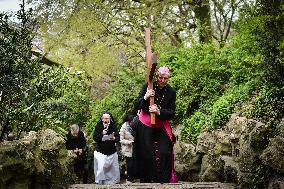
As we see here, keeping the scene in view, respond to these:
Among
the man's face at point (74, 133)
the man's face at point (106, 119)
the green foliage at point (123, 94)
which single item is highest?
the green foliage at point (123, 94)

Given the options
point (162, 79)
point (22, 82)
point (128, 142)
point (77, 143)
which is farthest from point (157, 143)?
point (77, 143)

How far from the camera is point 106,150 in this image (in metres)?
12.2

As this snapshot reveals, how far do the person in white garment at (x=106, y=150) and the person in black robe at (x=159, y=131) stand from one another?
2.78 m

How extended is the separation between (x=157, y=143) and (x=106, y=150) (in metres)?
3.39

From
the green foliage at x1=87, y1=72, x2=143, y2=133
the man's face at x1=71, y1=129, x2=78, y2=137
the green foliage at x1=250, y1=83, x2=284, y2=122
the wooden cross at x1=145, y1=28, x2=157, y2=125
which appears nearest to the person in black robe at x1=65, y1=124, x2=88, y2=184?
the man's face at x1=71, y1=129, x2=78, y2=137

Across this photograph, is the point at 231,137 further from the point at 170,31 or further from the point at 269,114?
the point at 170,31

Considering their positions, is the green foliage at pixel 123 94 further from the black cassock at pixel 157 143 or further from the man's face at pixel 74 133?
the black cassock at pixel 157 143

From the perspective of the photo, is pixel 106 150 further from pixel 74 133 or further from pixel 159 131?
pixel 159 131

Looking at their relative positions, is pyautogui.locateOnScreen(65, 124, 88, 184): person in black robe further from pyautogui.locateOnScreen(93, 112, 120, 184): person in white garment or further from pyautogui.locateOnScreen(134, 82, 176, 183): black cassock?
pyautogui.locateOnScreen(134, 82, 176, 183): black cassock

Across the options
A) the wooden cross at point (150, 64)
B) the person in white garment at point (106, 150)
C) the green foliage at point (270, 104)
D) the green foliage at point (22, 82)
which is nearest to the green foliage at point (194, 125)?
the person in white garment at point (106, 150)

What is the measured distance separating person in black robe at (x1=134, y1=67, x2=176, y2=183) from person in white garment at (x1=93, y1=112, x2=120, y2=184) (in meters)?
2.78

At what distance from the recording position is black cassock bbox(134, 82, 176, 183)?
8750mm

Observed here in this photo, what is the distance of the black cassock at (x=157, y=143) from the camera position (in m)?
8.75

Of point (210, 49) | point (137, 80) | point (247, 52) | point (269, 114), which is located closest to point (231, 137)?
point (269, 114)
